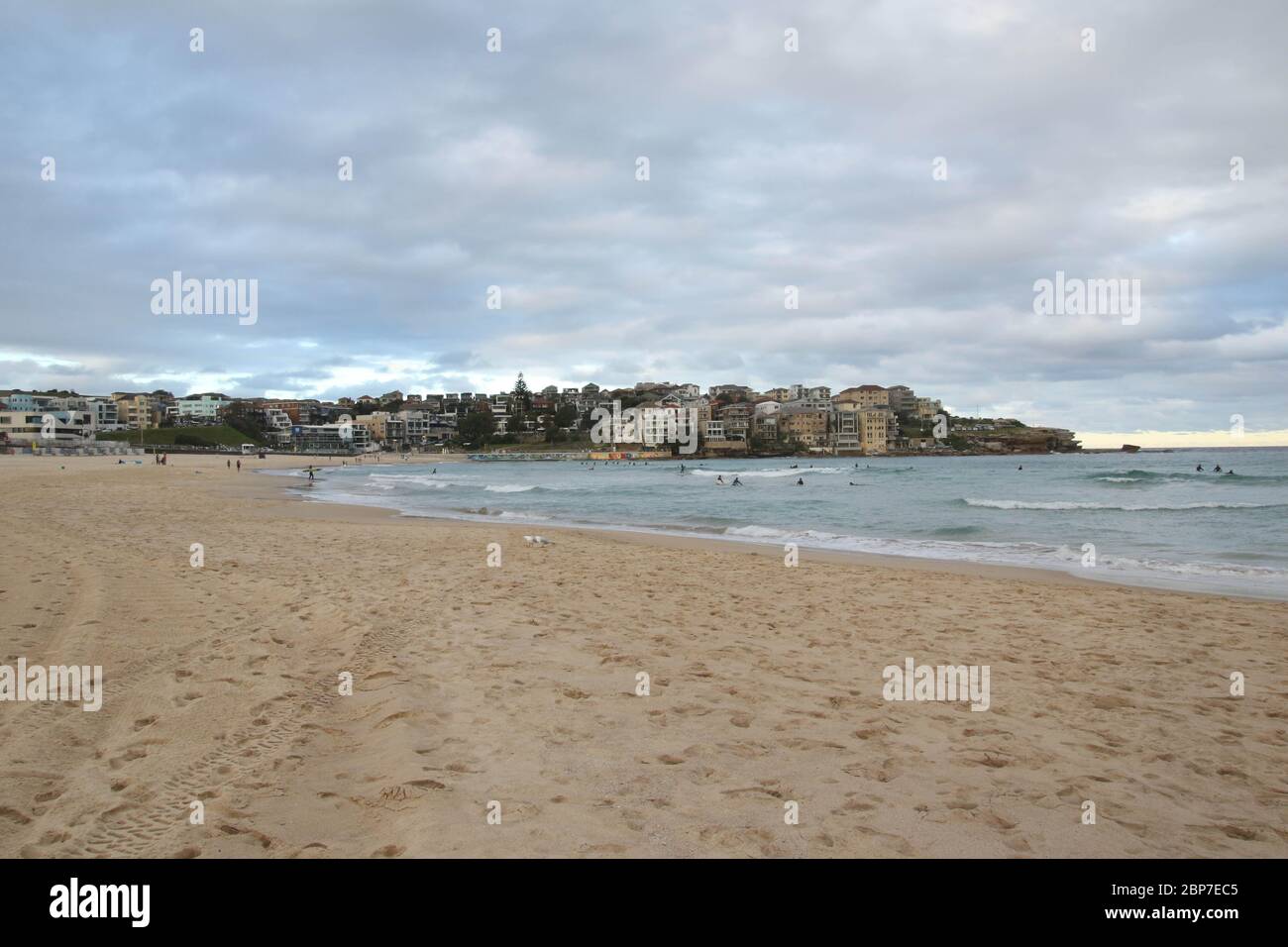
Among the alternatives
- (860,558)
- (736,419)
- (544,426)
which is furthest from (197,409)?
(860,558)

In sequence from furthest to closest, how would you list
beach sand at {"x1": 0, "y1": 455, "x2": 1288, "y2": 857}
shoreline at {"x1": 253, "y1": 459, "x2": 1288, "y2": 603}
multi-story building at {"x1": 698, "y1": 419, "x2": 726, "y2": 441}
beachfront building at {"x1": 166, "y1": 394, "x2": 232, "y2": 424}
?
1. beachfront building at {"x1": 166, "y1": 394, "x2": 232, "y2": 424}
2. multi-story building at {"x1": 698, "y1": 419, "x2": 726, "y2": 441}
3. shoreline at {"x1": 253, "y1": 459, "x2": 1288, "y2": 603}
4. beach sand at {"x1": 0, "y1": 455, "x2": 1288, "y2": 857}

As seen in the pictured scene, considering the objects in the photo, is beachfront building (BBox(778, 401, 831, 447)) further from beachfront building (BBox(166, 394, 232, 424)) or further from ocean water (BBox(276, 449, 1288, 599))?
beachfront building (BBox(166, 394, 232, 424))

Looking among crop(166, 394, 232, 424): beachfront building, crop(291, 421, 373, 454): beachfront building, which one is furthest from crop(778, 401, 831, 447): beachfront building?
crop(166, 394, 232, 424): beachfront building

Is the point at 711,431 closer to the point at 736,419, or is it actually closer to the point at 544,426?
the point at 736,419

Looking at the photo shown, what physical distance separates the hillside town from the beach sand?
441 feet

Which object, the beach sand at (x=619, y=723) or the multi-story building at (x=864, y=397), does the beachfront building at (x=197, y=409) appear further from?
the beach sand at (x=619, y=723)

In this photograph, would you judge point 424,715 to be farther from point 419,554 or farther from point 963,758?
point 419,554

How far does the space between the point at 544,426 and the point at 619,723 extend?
530 feet

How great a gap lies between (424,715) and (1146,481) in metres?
47.0

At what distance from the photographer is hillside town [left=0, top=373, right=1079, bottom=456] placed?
134m

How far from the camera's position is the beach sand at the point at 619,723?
3189mm

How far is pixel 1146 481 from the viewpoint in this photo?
40.2 meters

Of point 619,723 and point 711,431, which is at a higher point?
point 711,431

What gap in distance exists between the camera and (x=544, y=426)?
164m
